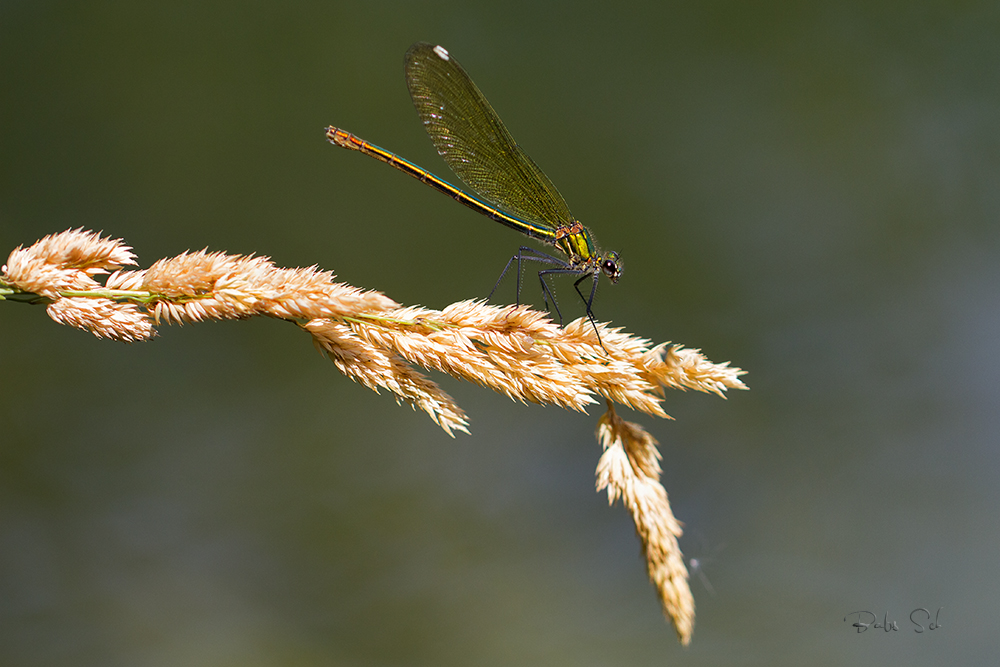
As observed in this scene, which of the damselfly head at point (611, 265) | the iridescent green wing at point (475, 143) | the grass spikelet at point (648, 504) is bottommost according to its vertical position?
the grass spikelet at point (648, 504)

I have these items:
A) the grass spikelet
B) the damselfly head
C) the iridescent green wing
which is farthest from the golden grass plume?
the iridescent green wing

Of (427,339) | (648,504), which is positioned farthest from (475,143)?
(648,504)

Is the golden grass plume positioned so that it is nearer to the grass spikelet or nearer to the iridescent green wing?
the grass spikelet

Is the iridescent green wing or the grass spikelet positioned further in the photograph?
the iridescent green wing

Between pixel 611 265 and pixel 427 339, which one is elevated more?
pixel 611 265

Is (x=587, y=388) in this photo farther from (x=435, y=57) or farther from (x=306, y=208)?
(x=306, y=208)

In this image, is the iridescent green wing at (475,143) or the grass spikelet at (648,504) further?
the iridescent green wing at (475,143)

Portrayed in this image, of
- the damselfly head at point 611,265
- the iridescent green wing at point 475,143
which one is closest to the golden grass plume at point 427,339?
the damselfly head at point 611,265

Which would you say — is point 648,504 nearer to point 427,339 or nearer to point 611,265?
A: point 427,339

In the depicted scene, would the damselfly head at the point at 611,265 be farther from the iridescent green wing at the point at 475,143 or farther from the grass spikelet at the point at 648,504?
the grass spikelet at the point at 648,504
